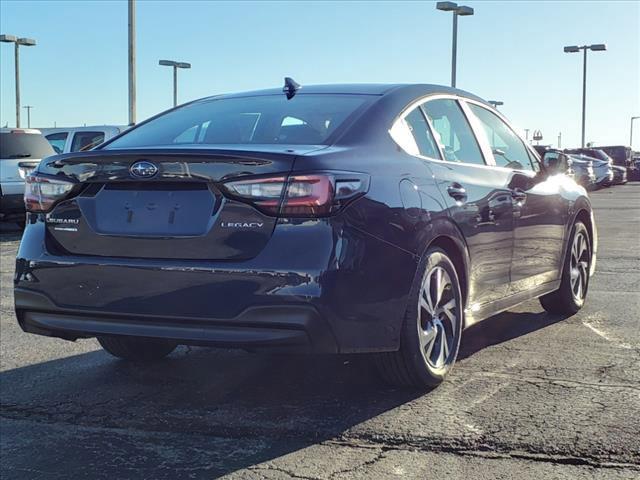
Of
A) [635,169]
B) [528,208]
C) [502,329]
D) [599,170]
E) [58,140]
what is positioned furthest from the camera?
[635,169]

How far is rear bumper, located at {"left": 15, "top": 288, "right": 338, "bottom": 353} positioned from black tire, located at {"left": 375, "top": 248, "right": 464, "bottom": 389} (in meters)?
0.53

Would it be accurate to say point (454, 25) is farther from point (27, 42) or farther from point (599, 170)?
point (27, 42)

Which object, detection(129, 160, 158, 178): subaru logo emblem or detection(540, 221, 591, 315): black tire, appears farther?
detection(540, 221, 591, 315): black tire

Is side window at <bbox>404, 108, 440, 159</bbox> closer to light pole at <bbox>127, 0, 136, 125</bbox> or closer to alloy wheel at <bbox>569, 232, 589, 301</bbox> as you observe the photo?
alloy wheel at <bbox>569, 232, 589, 301</bbox>

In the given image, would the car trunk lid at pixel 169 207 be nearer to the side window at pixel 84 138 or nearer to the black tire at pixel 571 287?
the black tire at pixel 571 287

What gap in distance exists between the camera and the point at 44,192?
12.6 feet

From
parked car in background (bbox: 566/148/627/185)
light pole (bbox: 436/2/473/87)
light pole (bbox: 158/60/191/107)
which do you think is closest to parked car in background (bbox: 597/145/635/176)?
parked car in background (bbox: 566/148/627/185)

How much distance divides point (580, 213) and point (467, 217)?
2.24 metres

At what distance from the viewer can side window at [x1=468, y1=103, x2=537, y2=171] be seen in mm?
5215

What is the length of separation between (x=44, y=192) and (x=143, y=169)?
61 cm

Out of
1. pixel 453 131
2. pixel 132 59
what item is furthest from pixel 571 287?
pixel 132 59

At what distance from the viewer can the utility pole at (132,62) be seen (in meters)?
20.6

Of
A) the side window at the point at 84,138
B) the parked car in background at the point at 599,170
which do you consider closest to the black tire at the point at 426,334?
the side window at the point at 84,138

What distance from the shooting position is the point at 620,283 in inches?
307
